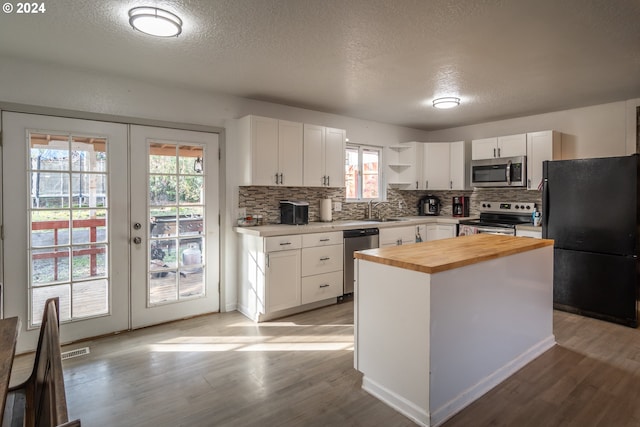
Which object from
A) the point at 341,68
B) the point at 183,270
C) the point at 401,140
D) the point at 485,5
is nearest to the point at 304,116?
the point at 341,68

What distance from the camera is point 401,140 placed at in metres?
5.71

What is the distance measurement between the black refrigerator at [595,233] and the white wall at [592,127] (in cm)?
102

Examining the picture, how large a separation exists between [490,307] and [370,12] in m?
1.99

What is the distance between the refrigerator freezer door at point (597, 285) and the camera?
341 centimetres

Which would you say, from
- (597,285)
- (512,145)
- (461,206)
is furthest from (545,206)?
(461,206)

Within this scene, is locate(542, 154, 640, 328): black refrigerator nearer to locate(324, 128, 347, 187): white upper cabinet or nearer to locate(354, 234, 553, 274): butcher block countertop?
locate(354, 234, 553, 274): butcher block countertop

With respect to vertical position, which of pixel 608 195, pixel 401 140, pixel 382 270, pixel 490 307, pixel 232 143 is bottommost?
pixel 490 307

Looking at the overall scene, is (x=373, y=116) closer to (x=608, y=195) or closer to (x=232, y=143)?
(x=232, y=143)

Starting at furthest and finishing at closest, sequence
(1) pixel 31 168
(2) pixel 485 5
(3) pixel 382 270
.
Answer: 1. (1) pixel 31 168
2. (3) pixel 382 270
3. (2) pixel 485 5

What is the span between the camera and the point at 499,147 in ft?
16.2

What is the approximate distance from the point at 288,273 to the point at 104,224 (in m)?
1.77

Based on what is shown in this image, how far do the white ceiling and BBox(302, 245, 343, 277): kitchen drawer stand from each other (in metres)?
1.69

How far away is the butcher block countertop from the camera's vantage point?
2.02 m

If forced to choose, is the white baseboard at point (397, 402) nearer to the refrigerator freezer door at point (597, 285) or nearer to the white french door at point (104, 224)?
the white french door at point (104, 224)
